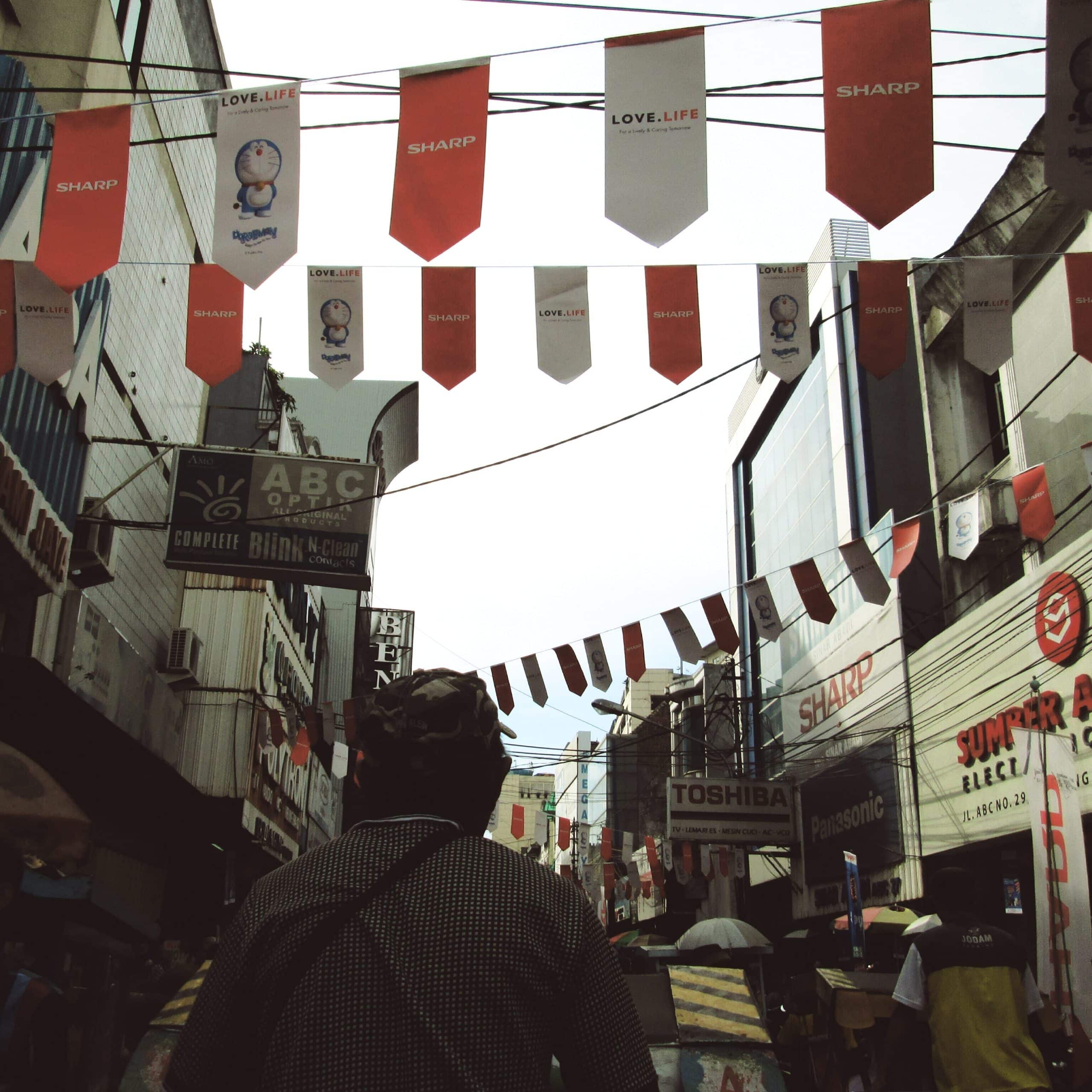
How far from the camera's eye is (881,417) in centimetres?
2058

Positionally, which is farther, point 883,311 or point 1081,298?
point 883,311

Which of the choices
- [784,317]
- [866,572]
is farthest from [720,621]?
[784,317]

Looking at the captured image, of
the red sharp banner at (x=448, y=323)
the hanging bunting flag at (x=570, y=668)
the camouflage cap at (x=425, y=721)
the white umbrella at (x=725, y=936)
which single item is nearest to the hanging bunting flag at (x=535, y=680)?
→ the hanging bunting flag at (x=570, y=668)

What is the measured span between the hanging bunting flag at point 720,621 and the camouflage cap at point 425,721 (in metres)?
12.3

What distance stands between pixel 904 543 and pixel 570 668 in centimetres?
550

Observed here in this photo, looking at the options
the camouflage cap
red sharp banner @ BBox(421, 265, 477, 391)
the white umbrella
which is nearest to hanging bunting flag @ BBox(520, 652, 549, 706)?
the white umbrella

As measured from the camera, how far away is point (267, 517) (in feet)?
45.1

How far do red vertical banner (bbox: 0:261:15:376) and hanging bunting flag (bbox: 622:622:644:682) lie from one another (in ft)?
29.3

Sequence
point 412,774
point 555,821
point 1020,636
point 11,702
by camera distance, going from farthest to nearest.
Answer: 1. point 555,821
2. point 1020,636
3. point 11,702
4. point 412,774

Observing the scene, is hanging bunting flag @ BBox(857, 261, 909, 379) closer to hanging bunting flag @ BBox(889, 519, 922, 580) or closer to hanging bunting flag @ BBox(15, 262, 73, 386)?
hanging bunting flag @ BBox(889, 519, 922, 580)

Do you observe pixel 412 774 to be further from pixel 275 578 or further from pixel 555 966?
pixel 275 578

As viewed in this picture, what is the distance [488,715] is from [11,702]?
1070cm

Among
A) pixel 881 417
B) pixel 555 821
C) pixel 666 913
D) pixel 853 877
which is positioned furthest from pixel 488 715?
pixel 555 821

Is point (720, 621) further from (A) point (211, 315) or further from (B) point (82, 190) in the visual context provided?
(B) point (82, 190)
